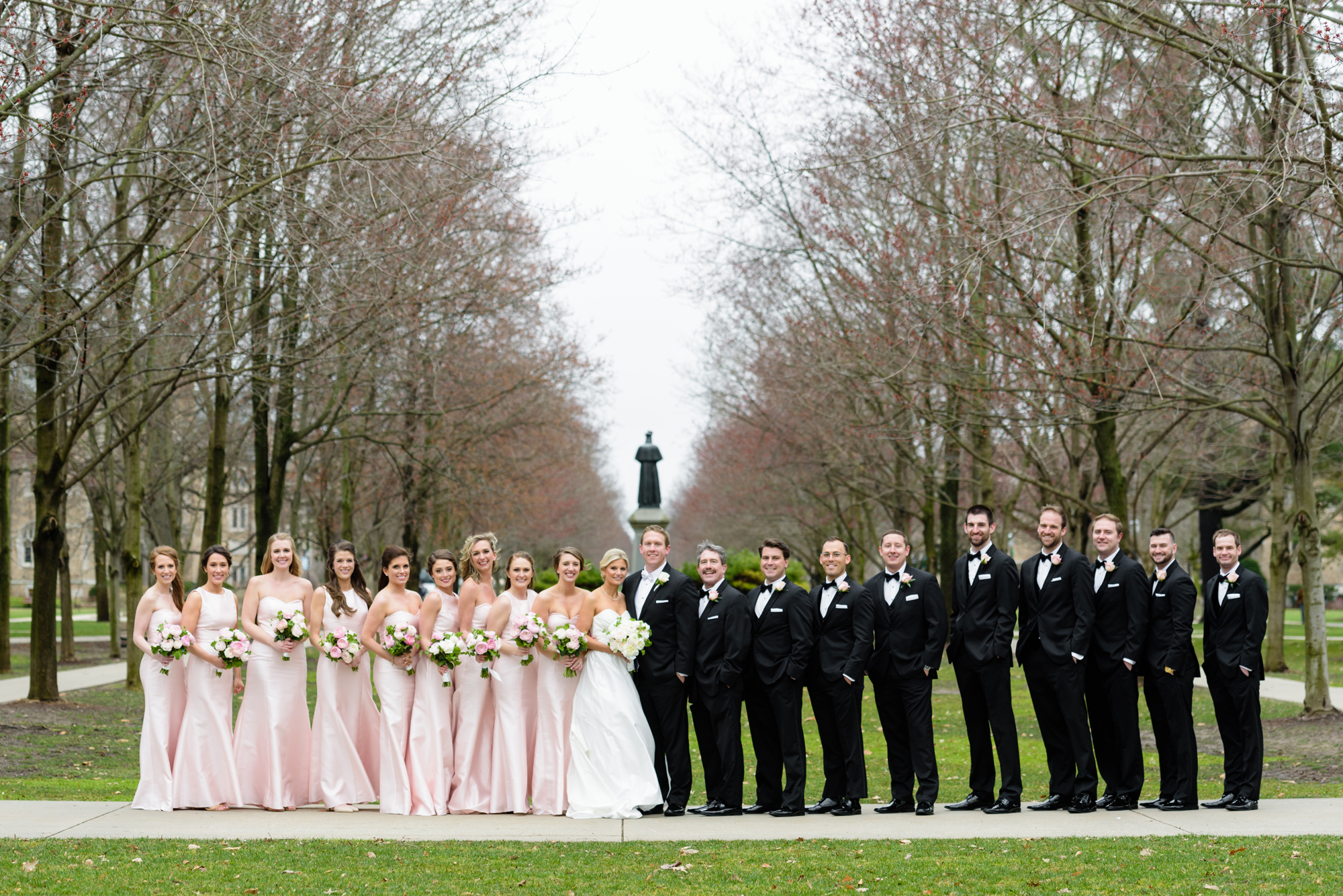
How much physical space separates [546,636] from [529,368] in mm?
18833

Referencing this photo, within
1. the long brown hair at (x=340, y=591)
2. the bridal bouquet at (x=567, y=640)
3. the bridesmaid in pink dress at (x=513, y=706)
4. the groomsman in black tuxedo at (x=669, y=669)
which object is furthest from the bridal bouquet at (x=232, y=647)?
the groomsman in black tuxedo at (x=669, y=669)

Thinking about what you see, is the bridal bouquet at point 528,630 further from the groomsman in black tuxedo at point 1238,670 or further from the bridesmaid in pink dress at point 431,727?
the groomsman in black tuxedo at point 1238,670

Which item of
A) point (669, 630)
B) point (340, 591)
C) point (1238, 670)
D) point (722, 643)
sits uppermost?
point (340, 591)

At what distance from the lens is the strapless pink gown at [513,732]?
998 centimetres

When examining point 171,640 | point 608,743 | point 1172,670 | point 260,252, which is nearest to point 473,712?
point 608,743

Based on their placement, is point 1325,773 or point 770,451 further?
point 770,451

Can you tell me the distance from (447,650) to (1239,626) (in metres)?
5.65

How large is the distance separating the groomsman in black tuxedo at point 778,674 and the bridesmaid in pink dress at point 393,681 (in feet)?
7.80

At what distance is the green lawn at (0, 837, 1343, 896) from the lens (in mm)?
7234

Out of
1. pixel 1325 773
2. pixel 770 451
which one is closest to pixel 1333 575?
pixel 770 451

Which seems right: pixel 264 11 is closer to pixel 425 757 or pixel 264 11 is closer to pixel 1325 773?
pixel 425 757

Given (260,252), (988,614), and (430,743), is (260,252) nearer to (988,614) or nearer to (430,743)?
(430,743)

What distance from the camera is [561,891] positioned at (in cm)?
724

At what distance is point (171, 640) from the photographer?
990cm
